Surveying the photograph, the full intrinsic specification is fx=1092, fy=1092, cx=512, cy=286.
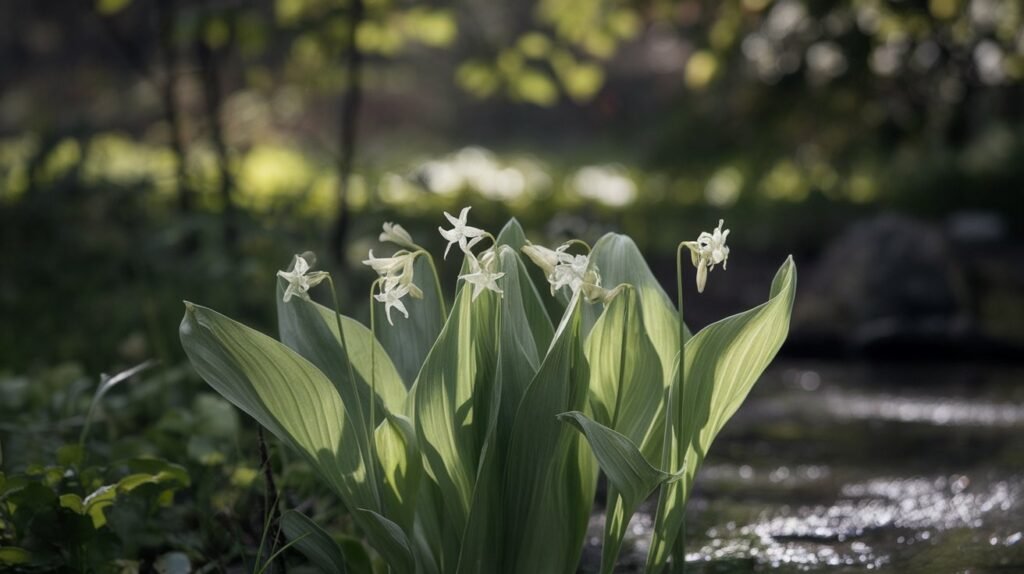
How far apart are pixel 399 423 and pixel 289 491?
0.76 m

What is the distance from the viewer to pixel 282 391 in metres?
1.33

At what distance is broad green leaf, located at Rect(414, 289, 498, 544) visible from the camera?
1.35 meters

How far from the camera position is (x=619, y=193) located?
324 inches

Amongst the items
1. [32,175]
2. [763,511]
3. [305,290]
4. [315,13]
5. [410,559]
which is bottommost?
[763,511]

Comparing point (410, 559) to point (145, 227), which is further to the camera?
point (145, 227)

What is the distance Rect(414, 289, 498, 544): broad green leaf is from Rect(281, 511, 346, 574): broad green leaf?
6.0 inches

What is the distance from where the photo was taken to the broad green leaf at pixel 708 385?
134 cm

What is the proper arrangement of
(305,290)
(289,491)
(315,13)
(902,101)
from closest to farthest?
1. (305,290)
2. (289,491)
3. (315,13)
4. (902,101)

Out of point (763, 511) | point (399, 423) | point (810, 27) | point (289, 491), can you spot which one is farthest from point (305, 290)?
point (810, 27)

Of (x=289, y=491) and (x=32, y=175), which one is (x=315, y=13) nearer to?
(x=32, y=175)

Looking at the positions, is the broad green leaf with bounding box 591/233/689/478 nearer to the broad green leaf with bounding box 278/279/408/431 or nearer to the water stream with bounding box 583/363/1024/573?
the broad green leaf with bounding box 278/279/408/431

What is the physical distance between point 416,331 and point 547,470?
0.36 meters

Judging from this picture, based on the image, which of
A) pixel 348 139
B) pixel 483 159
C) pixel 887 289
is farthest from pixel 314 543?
pixel 483 159

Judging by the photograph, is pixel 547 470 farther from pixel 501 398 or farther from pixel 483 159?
pixel 483 159
